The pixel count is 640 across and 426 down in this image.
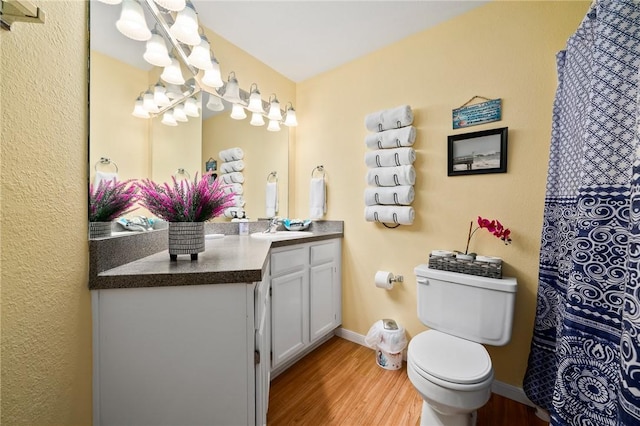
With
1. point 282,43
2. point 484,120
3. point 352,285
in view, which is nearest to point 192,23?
point 282,43

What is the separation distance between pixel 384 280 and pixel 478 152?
107 cm

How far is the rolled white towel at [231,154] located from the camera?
6.33 feet

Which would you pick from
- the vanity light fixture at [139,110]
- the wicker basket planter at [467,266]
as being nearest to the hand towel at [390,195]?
the wicker basket planter at [467,266]

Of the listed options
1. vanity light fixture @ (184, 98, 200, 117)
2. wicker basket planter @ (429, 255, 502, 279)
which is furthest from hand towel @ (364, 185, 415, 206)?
vanity light fixture @ (184, 98, 200, 117)

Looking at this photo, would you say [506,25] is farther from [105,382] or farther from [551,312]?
[105,382]

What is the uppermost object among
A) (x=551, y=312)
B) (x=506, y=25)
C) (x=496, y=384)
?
(x=506, y=25)

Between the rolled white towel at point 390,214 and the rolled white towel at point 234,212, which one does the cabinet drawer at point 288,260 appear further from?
the rolled white towel at point 234,212

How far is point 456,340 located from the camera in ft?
4.26

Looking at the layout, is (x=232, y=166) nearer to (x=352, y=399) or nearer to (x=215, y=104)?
(x=215, y=104)

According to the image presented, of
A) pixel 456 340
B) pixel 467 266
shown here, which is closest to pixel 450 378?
pixel 456 340

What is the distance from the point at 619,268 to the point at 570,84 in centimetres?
91

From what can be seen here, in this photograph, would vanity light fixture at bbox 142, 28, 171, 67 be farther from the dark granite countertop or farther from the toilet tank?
the toilet tank

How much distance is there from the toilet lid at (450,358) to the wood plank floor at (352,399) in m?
0.44

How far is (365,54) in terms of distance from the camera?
205cm
